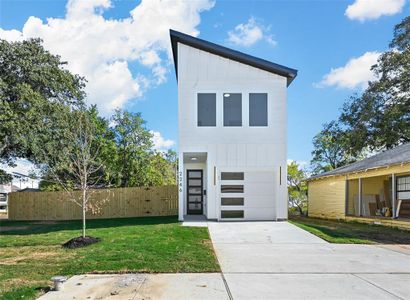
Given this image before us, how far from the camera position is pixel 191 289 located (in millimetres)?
5152

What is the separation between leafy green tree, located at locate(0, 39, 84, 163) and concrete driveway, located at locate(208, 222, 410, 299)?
10.7 meters

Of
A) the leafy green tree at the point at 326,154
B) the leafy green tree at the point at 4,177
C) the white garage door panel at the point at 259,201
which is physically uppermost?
the leafy green tree at the point at 326,154

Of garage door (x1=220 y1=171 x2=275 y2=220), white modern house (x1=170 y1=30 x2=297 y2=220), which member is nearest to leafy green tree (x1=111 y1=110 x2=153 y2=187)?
white modern house (x1=170 y1=30 x2=297 y2=220)

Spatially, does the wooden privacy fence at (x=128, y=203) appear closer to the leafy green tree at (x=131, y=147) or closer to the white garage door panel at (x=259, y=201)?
the leafy green tree at (x=131, y=147)

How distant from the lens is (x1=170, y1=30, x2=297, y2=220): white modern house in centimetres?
1430

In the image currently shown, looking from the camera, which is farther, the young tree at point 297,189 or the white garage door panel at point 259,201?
the young tree at point 297,189

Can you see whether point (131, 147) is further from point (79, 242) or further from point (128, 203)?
point (79, 242)

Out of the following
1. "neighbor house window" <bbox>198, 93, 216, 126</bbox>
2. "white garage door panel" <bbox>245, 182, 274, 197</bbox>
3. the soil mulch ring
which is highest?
"neighbor house window" <bbox>198, 93, 216, 126</bbox>

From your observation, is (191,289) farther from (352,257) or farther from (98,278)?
(352,257)

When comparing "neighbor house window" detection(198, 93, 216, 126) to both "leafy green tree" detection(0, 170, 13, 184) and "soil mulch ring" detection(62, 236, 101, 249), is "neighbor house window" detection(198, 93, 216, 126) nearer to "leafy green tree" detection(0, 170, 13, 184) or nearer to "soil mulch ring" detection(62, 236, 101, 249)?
"soil mulch ring" detection(62, 236, 101, 249)

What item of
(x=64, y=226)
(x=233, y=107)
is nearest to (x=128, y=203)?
(x=64, y=226)

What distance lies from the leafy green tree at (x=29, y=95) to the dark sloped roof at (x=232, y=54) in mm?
6926

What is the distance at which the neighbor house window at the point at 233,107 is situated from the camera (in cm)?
1452

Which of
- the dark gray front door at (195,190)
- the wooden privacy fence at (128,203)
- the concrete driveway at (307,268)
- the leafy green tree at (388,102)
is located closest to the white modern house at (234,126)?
the dark gray front door at (195,190)
